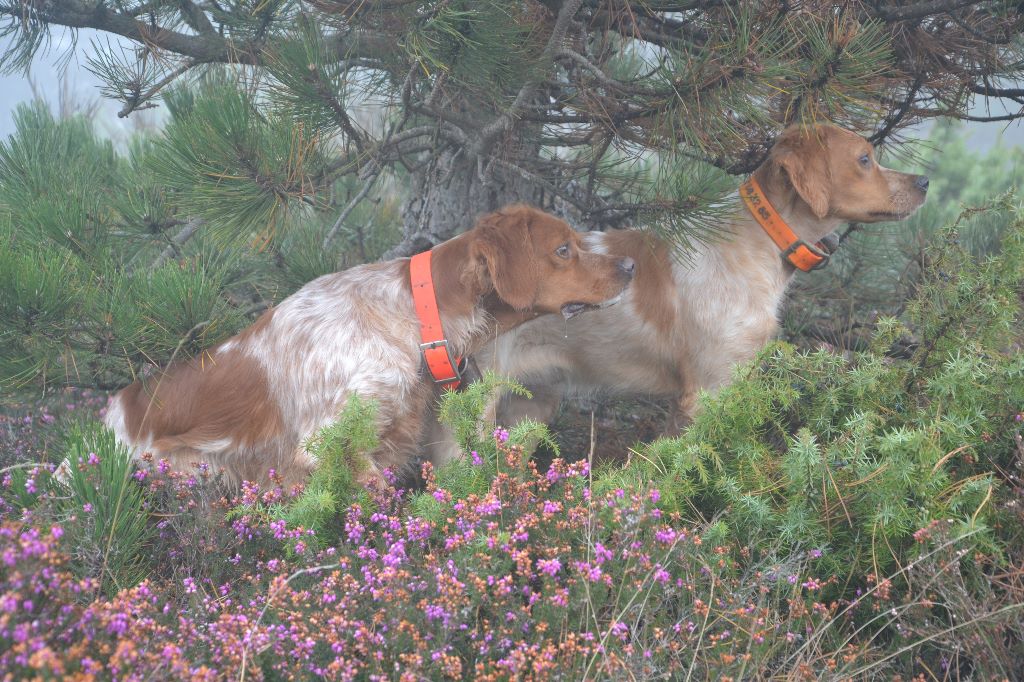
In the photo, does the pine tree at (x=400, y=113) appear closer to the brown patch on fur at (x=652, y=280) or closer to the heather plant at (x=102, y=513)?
the brown patch on fur at (x=652, y=280)

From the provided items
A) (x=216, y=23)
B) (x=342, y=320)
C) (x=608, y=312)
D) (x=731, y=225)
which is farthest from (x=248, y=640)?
(x=216, y=23)

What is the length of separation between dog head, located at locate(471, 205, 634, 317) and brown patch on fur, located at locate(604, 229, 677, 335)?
512mm

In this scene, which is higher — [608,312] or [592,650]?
[608,312]

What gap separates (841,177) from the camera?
3.97 m

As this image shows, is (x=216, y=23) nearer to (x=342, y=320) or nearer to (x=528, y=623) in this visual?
Result: (x=342, y=320)

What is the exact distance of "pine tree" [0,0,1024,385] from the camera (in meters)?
3.17

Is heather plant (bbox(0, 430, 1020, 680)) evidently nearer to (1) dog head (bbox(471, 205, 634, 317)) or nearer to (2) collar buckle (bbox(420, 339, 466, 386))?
(2) collar buckle (bbox(420, 339, 466, 386))

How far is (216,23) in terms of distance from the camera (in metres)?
4.28

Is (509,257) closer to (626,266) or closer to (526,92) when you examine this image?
(626,266)

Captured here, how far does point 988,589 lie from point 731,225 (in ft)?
6.89

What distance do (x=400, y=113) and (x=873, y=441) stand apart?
8.47ft

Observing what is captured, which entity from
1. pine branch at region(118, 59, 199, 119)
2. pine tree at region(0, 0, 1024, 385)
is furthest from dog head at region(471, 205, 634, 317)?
pine branch at region(118, 59, 199, 119)

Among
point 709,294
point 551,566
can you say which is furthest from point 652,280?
point 551,566

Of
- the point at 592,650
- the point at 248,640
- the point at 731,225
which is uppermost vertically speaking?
the point at 731,225
